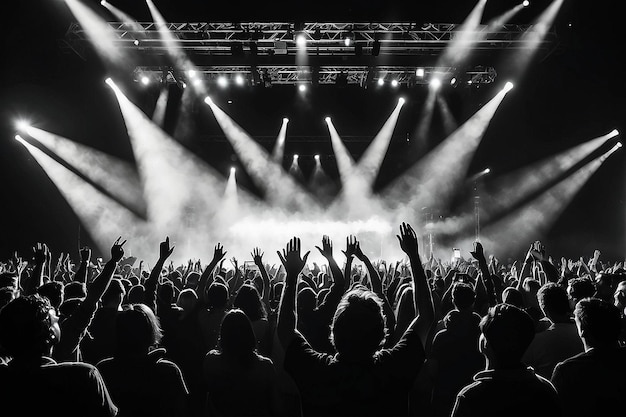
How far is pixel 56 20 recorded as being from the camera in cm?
1395

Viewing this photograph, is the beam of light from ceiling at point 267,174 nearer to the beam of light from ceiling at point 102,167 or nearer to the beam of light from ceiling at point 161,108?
the beam of light from ceiling at point 161,108

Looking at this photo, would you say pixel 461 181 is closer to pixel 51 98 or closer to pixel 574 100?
pixel 574 100

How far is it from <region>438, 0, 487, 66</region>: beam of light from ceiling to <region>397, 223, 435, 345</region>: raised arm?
42.6ft

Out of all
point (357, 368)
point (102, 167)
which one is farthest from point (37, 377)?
point (102, 167)

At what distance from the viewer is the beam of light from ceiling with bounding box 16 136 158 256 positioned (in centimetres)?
1708

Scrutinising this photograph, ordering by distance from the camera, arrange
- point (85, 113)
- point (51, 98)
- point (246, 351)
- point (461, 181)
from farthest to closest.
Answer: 1. point (461, 181)
2. point (85, 113)
3. point (51, 98)
4. point (246, 351)

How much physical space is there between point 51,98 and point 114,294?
13707 mm

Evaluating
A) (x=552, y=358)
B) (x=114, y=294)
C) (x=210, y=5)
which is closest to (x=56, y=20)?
(x=210, y=5)

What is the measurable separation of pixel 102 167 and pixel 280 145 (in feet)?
23.6

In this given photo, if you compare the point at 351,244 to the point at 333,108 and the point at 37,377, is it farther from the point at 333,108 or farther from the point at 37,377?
the point at 333,108

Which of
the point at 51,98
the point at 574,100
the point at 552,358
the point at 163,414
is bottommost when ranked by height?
the point at 163,414

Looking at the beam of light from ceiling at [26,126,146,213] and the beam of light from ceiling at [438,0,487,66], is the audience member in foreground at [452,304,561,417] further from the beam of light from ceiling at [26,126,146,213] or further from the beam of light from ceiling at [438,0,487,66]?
the beam of light from ceiling at [26,126,146,213]

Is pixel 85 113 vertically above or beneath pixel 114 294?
above

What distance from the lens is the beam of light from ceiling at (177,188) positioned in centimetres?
1861
